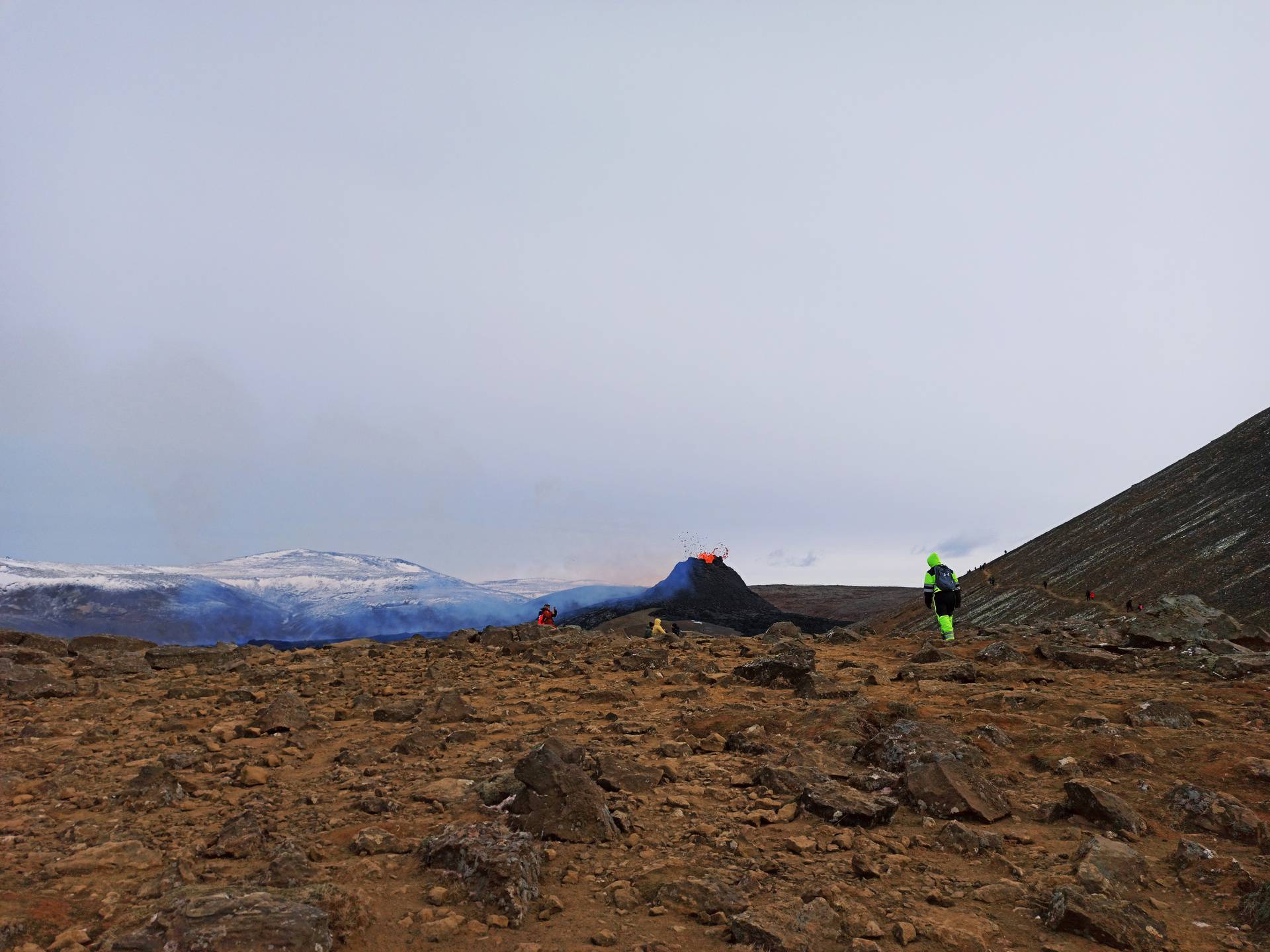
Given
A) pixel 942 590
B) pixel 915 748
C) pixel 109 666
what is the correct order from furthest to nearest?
pixel 942 590, pixel 109 666, pixel 915 748

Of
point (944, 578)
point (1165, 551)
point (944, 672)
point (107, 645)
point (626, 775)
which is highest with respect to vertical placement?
point (1165, 551)

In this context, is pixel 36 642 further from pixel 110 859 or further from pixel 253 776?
pixel 110 859

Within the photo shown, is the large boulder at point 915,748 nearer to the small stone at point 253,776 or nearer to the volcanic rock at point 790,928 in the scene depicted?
the volcanic rock at point 790,928

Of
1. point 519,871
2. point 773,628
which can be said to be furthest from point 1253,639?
point 519,871

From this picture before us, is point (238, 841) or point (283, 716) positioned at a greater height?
point (283, 716)

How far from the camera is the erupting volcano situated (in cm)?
4472

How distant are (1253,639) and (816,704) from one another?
34.8ft

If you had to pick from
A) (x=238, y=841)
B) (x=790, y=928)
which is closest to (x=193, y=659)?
(x=238, y=841)

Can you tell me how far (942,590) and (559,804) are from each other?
1516 cm

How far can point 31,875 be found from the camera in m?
4.53

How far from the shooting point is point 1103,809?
542 cm

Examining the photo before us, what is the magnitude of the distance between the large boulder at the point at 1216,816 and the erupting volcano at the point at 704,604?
35518mm

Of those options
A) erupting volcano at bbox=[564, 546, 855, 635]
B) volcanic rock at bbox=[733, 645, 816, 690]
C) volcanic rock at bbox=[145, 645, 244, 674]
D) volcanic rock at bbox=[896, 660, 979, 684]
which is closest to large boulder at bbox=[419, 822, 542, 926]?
volcanic rock at bbox=[733, 645, 816, 690]

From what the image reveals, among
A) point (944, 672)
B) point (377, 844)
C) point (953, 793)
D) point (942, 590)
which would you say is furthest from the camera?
point (942, 590)
